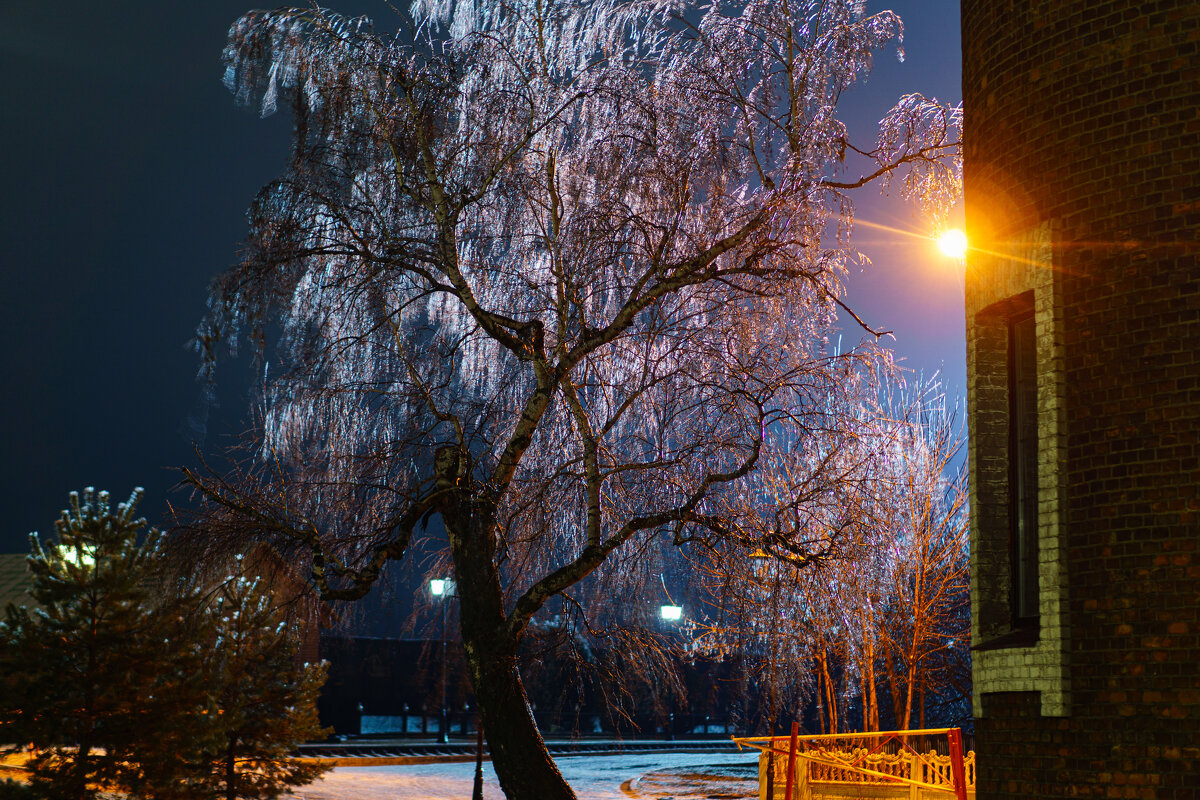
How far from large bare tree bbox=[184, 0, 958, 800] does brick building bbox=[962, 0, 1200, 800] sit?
14.3 ft

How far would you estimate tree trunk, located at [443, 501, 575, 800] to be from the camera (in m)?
13.1

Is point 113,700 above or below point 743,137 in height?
below

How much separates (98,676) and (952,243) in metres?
11.6

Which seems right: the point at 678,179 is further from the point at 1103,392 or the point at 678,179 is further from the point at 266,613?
the point at 266,613

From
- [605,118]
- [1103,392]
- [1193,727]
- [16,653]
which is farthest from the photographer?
[16,653]

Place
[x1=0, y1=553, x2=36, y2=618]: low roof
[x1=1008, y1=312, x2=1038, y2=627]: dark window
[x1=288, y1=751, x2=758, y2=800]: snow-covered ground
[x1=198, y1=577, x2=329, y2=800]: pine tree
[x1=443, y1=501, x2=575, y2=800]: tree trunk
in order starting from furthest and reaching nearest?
[x1=0, y1=553, x2=36, y2=618]: low roof < [x1=288, y1=751, x2=758, y2=800]: snow-covered ground < [x1=198, y1=577, x2=329, y2=800]: pine tree < [x1=443, y1=501, x2=575, y2=800]: tree trunk < [x1=1008, y1=312, x2=1038, y2=627]: dark window

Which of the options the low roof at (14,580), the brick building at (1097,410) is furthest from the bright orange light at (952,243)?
the low roof at (14,580)

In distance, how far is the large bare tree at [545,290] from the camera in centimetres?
1260

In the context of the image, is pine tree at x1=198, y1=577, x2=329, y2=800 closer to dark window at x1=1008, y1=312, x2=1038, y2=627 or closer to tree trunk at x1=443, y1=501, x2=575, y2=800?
tree trunk at x1=443, y1=501, x2=575, y2=800

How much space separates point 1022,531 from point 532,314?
7.11m

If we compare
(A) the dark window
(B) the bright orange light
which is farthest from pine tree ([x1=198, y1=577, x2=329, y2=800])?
(A) the dark window

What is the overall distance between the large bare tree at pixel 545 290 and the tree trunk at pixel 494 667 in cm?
3

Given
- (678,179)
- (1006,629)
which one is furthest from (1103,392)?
(678,179)

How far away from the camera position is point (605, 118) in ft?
43.8
